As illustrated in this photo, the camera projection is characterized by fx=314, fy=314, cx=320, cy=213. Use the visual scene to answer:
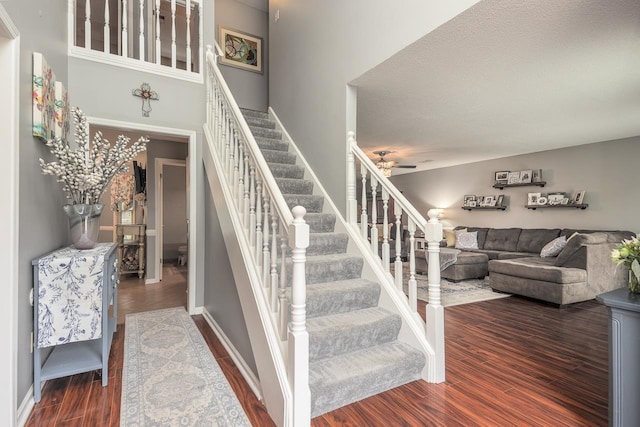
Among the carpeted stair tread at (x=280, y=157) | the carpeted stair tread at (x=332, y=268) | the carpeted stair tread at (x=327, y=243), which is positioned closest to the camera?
the carpeted stair tread at (x=332, y=268)

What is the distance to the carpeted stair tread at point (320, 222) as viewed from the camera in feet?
9.88

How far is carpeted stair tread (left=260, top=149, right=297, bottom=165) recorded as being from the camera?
12.3ft

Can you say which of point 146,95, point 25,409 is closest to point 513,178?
point 146,95

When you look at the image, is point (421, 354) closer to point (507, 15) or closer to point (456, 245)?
point (507, 15)

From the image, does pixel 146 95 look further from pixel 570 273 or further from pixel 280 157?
pixel 570 273

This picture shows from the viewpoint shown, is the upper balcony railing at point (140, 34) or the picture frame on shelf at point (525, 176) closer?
the upper balcony railing at point (140, 34)

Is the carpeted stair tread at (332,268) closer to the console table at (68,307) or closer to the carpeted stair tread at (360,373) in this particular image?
the carpeted stair tread at (360,373)

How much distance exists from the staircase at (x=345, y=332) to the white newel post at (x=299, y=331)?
0.17 m

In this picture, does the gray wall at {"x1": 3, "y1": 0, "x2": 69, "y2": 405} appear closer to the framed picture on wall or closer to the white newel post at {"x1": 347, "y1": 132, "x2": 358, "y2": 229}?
the white newel post at {"x1": 347, "y1": 132, "x2": 358, "y2": 229}

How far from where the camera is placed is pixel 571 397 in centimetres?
190

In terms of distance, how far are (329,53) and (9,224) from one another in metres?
2.91

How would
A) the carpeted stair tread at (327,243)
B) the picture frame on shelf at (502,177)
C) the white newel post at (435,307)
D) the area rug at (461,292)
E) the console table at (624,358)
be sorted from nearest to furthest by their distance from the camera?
the console table at (624,358) < the white newel post at (435,307) < the carpeted stair tread at (327,243) < the area rug at (461,292) < the picture frame on shelf at (502,177)

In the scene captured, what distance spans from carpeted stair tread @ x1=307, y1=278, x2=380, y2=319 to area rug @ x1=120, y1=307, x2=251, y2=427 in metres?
0.76

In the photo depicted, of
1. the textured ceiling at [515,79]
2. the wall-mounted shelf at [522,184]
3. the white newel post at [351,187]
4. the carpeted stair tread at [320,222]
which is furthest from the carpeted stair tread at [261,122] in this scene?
the wall-mounted shelf at [522,184]
